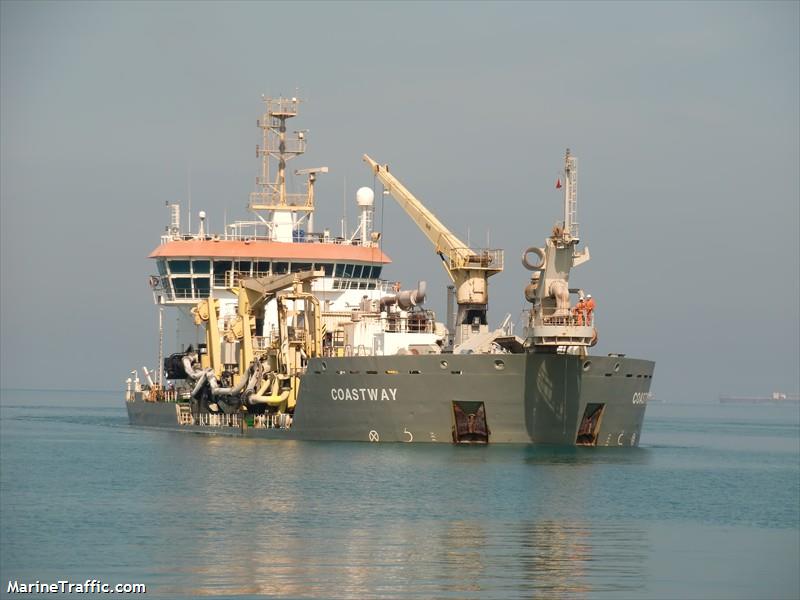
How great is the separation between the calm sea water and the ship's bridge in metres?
11.8

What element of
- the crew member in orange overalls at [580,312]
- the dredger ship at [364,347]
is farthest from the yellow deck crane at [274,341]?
the crew member in orange overalls at [580,312]

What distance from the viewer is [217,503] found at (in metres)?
36.3

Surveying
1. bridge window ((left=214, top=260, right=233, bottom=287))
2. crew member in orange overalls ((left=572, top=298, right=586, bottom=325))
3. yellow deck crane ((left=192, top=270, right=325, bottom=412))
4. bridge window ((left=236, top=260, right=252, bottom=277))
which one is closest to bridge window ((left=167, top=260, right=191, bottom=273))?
bridge window ((left=214, top=260, right=233, bottom=287))

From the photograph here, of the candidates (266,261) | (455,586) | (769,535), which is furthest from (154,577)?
(266,261)

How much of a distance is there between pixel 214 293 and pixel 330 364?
47.2 ft

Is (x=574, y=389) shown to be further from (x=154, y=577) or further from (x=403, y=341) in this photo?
(x=154, y=577)

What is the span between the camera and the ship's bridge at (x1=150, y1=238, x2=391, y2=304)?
62.8 meters

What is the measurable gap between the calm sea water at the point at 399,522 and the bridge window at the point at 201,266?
12006 millimetres

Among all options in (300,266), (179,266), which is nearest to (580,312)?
(300,266)

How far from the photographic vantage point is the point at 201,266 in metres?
63.6

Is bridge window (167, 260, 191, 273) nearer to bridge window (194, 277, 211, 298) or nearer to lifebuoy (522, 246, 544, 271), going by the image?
bridge window (194, 277, 211, 298)

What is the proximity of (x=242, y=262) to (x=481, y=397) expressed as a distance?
18522 mm

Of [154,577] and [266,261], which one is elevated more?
[266,261]

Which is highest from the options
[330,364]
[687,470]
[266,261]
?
[266,261]
